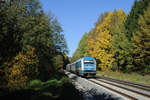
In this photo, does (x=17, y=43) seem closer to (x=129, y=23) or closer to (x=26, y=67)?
(x=26, y=67)

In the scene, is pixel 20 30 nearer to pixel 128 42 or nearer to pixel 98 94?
pixel 98 94

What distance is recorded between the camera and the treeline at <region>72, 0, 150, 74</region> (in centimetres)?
2466

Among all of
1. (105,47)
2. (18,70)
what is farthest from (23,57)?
(105,47)

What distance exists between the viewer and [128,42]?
98.7 feet

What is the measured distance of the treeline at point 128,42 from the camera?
2466 cm

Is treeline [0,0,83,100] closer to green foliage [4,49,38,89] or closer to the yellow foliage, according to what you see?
→ green foliage [4,49,38,89]

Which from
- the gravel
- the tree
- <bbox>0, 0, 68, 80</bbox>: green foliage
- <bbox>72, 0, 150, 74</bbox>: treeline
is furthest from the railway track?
<bbox>72, 0, 150, 74</bbox>: treeline

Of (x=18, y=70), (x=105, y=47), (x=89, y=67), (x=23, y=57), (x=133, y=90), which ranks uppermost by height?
(x=105, y=47)

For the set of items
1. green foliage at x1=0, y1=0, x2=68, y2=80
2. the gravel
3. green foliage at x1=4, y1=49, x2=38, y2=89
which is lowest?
the gravel

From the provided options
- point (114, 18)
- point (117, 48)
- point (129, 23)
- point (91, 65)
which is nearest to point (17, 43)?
point (91, 65)

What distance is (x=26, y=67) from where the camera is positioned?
1065cm

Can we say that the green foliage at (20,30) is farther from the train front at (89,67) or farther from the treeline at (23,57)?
the train front at (89,67)

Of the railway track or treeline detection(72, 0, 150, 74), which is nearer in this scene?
the railway track

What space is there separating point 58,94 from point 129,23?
95.9 ft
